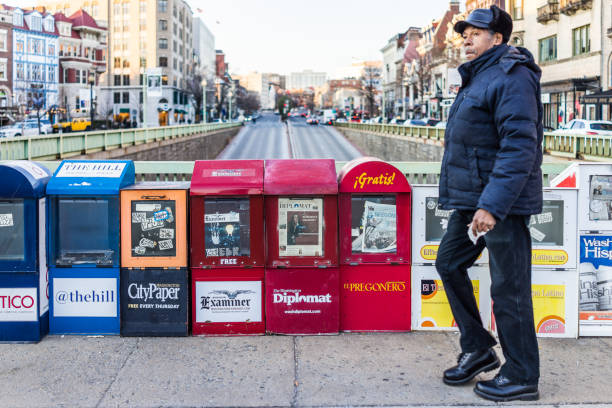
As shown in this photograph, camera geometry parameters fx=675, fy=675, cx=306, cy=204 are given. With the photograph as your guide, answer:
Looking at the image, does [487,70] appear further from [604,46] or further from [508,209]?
[604,46]

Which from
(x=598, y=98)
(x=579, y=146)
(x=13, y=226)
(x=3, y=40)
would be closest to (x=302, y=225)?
(x=13, y=226)

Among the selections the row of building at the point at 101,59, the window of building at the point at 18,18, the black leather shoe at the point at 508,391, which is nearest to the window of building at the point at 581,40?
the black leather shoe at the point at 508,391

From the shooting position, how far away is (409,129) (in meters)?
50.2

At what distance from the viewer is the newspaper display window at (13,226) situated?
5359 mm

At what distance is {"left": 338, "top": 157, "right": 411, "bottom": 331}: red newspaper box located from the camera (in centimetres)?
548

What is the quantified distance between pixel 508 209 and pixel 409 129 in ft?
155

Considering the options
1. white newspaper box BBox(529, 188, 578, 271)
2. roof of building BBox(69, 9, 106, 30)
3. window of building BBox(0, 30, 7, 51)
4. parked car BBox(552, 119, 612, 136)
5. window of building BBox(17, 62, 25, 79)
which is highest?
roof of building BBox(69, 9, 106, 30)

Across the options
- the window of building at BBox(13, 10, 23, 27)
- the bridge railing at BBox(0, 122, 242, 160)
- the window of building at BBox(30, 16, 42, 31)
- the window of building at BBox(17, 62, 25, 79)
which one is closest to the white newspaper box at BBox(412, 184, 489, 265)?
the bridge railing at BBox(0, 122, 242, 160)

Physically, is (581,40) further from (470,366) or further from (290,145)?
(290,145)

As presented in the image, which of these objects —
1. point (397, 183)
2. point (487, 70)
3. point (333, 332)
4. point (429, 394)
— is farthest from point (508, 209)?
point (333, 332)

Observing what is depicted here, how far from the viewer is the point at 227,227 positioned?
542cm

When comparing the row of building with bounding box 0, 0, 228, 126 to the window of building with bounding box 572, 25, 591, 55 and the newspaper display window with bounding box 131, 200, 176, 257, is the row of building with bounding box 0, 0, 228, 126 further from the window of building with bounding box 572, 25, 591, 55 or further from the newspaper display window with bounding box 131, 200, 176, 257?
the newspaper display window with bounding box 131, 200, 176, 257

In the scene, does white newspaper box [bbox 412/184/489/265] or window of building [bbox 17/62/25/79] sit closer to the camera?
white newspaper box [bbox 412/184/489/265]

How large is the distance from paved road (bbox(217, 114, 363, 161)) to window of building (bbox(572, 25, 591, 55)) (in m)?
26.2
